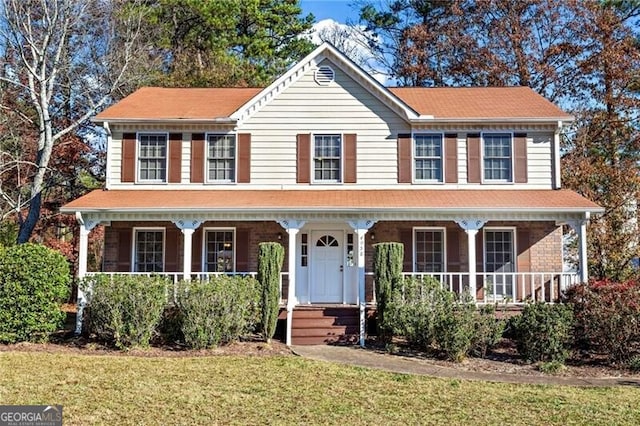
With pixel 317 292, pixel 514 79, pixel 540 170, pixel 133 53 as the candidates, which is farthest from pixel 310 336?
pixel 514 79

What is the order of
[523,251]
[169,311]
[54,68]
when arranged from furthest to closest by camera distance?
[54,68] → [523,251] → [169,311]

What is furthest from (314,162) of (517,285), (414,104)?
(517,285)

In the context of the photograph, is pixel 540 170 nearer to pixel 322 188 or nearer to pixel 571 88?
pixel 322 188

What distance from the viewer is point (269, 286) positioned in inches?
493

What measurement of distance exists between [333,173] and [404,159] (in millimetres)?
2075

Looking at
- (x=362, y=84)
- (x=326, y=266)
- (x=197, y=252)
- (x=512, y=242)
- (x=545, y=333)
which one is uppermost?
(x=362, y=84)

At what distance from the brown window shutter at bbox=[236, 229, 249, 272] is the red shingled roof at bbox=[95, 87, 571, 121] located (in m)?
3.45

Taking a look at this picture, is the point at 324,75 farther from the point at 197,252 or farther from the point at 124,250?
the point at 124,250

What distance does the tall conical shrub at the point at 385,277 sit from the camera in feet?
40.2

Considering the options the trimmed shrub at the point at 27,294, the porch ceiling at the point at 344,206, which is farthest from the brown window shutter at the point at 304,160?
the trimmed shrub at the point at 27,294

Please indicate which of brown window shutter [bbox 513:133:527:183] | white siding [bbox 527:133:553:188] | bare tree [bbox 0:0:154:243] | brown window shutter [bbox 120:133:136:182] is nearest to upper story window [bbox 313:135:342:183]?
brown window shutter [bbox 513:133:527:183]

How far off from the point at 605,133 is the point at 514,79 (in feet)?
15.1

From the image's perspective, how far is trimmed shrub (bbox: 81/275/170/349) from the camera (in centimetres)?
1167

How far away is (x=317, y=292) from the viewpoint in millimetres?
15055
